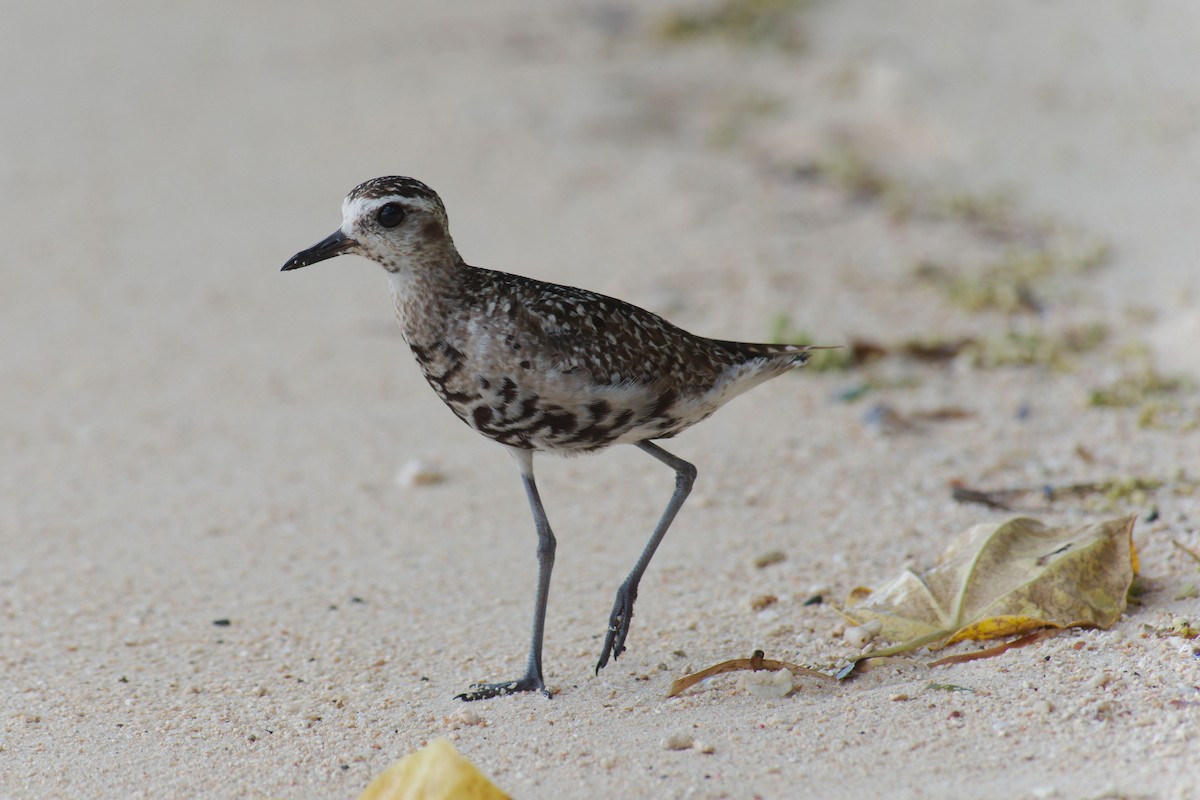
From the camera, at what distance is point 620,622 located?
457 centimetres

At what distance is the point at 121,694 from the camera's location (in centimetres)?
446

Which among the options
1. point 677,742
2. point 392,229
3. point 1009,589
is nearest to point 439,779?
point 677,742

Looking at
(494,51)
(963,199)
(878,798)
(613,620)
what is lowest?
(878,798)

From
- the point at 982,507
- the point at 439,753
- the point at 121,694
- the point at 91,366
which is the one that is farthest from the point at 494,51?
the point at 439,753

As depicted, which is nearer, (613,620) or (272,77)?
(613,620)

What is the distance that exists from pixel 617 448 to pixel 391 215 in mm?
2573

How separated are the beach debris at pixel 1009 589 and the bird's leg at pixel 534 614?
97 cm

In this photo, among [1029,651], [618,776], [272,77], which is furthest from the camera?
[272,77]

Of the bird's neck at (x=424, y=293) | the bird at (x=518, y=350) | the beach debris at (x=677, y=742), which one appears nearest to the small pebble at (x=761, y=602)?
the bird at (x=518, y=350)

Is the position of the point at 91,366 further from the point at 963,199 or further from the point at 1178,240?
the point at 1178,240

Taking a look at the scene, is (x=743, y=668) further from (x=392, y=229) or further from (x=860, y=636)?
(x=392, y=229)

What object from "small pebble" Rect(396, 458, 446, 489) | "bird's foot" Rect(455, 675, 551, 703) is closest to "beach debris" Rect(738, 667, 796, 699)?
"bird's foot" Rect(455, 675, 551, 703)

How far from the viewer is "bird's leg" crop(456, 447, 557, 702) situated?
4.42 metres

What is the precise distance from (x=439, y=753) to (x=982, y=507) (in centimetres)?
292
